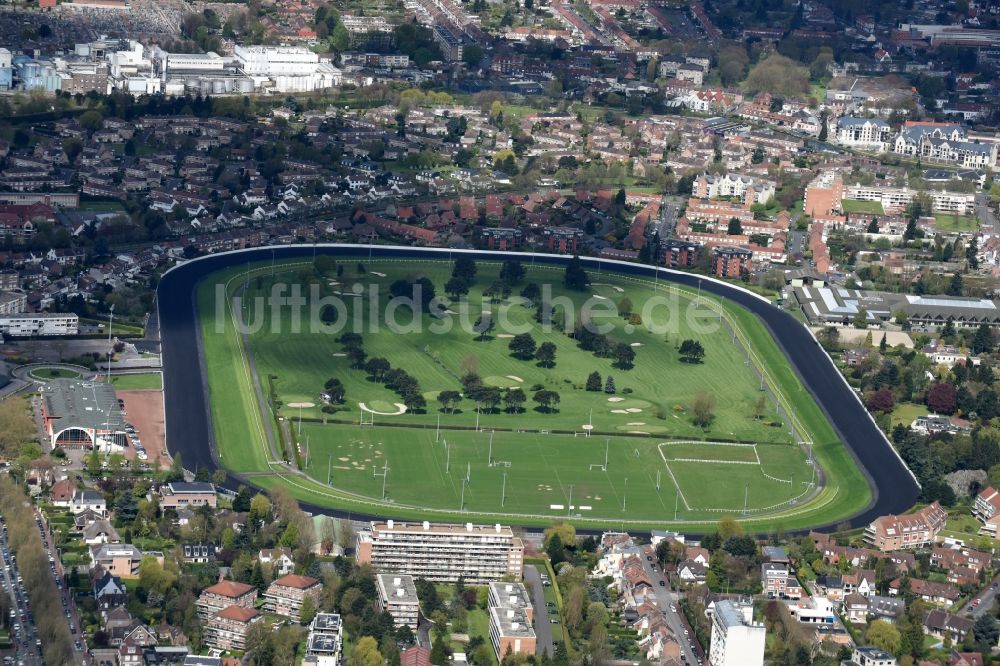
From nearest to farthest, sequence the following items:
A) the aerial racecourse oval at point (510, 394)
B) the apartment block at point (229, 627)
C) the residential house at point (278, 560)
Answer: the apartment block at point (229, 627)
the residential house at point (278, 560)
the aerial racecourse oval at point (510, 394)

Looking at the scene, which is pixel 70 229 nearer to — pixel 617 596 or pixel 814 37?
pixel 617 596

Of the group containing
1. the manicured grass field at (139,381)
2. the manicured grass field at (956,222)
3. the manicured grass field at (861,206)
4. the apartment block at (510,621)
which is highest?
the manicured grass field at (956,222)

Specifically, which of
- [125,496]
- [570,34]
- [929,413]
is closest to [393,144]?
[570,34]

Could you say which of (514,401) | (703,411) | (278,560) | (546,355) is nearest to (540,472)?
(514,401)

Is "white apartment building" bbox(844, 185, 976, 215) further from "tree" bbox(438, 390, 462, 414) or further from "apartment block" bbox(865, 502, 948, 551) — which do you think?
"apartment block" bbox(865, 502, 948, 551)

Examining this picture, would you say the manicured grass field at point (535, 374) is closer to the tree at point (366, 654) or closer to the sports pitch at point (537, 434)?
the sports pitch at point (537, 434)

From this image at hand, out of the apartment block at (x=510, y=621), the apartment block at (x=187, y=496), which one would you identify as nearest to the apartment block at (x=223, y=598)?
the apartment block at (x=510, y=621)

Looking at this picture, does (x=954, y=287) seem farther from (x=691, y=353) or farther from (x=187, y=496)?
(x=187, y=496)
